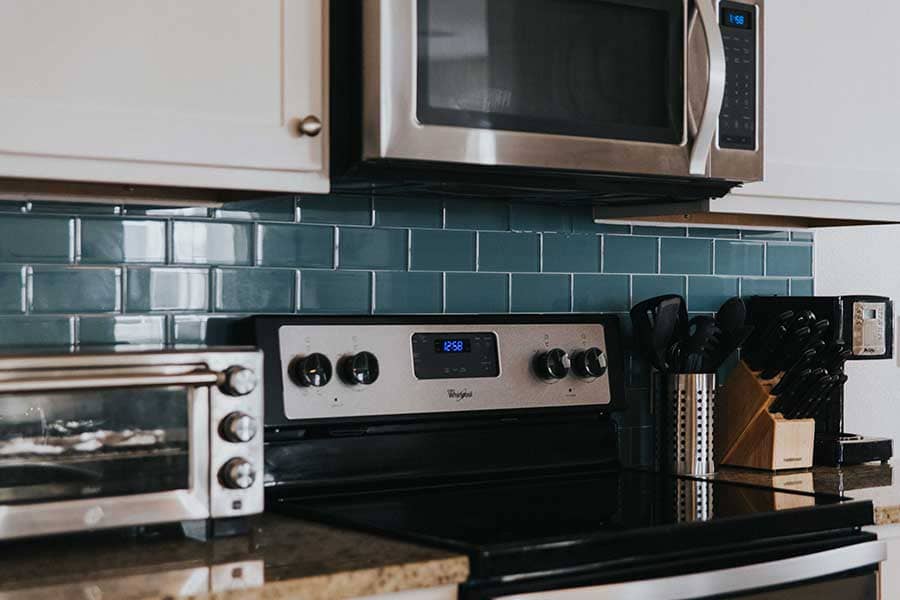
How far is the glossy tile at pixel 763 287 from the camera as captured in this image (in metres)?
2.85

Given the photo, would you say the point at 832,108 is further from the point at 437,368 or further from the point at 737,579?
the point at 737,579

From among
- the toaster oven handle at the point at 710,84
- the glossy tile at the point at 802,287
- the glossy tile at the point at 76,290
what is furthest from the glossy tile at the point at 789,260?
the glossy tile at the point at 76,290

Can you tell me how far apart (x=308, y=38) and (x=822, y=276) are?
1.60 m

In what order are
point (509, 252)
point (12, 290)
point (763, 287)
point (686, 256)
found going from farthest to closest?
point (763, 287), point (686, 256), point (509, 252), point (12, 290)

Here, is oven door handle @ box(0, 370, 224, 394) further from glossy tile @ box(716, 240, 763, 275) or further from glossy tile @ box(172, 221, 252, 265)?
glossy tile @ box(716, 240, 763, 275)

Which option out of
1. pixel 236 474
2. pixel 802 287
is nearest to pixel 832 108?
pixel 802 287

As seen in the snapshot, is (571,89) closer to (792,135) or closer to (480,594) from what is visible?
(792,135)

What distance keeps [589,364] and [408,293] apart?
38cm

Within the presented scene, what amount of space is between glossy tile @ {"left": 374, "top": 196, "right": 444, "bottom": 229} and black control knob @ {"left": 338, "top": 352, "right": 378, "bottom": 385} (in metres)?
0.27

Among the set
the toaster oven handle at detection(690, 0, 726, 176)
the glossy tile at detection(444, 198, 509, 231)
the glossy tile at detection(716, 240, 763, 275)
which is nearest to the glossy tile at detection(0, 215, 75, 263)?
the glossy tile at detection(444, 198, 509, 231)

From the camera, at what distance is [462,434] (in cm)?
232

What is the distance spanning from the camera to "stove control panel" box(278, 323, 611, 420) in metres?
2.16

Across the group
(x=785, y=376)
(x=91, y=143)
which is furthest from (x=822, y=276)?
(x=91, y=143)

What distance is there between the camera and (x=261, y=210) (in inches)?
86.9
